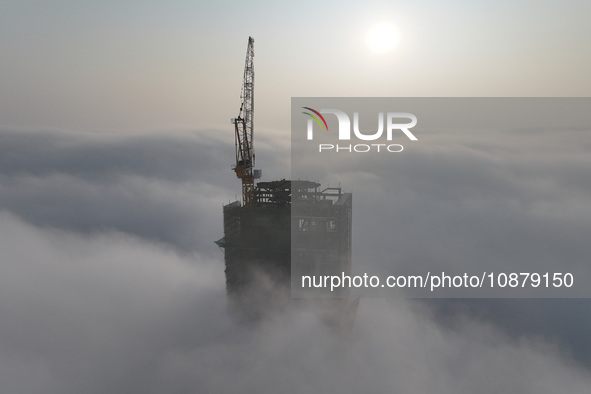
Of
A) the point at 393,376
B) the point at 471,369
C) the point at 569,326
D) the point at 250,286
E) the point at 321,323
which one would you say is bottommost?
the point at 569,326

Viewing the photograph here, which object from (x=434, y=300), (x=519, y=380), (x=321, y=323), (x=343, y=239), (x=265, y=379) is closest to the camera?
(x=343, y=239)

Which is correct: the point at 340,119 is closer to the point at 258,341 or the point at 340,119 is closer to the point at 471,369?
the point at 258,341

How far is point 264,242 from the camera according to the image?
7719 centimetres

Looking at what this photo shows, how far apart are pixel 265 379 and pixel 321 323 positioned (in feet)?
Result: 55.9

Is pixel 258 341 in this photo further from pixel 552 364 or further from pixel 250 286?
pixel 552 364

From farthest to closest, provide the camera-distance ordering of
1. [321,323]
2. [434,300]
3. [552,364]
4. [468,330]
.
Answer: [434,300] < [468,330] < [552,364] < [321,323]

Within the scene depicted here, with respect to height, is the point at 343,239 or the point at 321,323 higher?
the point at 343,239

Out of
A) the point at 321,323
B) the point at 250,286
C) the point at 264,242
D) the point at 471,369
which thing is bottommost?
the point at 471,369

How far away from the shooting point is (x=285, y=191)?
257 feet

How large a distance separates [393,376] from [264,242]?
44.0m

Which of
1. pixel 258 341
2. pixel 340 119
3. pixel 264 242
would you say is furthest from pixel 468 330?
pixel 340 119

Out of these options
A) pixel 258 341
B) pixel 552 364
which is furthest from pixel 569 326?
pixel 258 341

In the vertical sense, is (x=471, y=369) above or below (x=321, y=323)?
below

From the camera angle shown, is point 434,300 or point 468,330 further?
point 434,300
